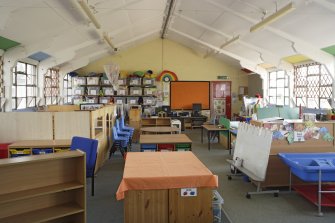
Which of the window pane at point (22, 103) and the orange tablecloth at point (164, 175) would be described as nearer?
the orange tablecloth at point (164, 175)

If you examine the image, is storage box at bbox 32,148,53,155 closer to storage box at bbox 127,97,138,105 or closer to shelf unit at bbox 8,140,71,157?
shelf unit at bbox 8,140,71,157

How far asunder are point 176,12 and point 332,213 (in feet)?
21.9

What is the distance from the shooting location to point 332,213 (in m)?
3.99

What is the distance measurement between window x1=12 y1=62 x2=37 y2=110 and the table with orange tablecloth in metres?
4.98

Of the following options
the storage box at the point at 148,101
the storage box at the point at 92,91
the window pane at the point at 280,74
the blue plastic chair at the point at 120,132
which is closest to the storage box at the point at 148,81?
the storage box at the point at 148,101

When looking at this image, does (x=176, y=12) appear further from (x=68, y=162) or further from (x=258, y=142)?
(x=68, y=162)

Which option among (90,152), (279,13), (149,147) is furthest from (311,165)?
(90,152)

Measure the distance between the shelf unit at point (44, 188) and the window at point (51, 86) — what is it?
6169 millimetres

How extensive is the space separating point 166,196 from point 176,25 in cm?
819

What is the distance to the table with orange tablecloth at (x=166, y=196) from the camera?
3.12 m

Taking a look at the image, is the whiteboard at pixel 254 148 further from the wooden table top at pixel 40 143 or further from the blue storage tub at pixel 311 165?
the wooden table top at pixel 40 143

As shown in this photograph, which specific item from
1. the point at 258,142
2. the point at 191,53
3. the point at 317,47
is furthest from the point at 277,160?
the point at 191,53

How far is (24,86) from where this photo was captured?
7.54 meters

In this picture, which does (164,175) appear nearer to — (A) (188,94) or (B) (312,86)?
(B) (312,86)
